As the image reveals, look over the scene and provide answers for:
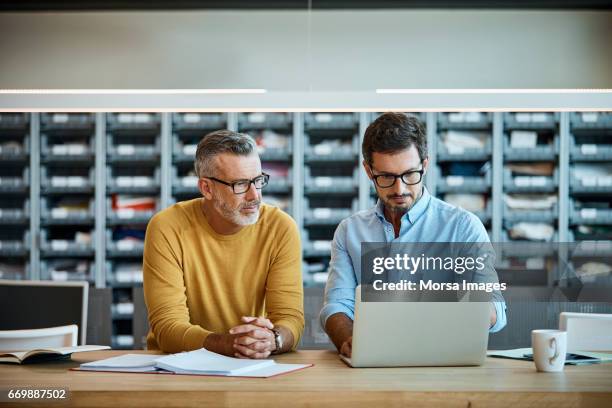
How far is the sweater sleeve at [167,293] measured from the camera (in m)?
2.13

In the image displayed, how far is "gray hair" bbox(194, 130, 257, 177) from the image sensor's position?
2.42 meters

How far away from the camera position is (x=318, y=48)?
5.65 meters

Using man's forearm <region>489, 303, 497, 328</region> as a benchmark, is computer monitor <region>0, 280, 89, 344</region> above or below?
below

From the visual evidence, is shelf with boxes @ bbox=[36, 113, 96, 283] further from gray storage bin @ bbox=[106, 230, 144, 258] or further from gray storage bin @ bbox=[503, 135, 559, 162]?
gray storage bin @ bbox=[503, 135, 559, 162]

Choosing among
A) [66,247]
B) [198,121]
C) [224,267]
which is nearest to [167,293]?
[224,267]

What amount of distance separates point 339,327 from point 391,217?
46 centimetres

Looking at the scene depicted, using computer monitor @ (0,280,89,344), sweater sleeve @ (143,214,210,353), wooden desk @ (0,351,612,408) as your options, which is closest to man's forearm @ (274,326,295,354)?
sweater sleeve @ (143,214,210,353)

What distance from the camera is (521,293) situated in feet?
11.1

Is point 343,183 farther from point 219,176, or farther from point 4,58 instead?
point 219,176

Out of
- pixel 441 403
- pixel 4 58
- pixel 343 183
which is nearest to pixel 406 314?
pixel 441 403

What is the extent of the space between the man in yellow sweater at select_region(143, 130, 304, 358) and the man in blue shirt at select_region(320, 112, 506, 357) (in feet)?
0.45

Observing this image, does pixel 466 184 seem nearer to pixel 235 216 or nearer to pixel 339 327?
pixel 235 216

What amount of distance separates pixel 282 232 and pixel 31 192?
378 cm

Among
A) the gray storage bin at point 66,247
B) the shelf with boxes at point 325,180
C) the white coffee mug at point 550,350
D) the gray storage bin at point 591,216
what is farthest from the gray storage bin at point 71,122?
the white coffee mug at point 550,350
